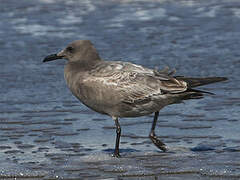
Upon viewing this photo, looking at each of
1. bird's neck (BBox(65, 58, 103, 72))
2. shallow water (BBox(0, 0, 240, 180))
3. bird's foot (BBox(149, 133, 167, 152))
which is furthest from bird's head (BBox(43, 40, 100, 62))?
bird's foot (BBox(149, 133, 167, 152))

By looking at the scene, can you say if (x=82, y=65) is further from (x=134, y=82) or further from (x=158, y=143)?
(x=158, y=143)

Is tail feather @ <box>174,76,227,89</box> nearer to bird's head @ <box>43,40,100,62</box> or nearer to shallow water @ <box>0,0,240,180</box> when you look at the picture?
shallow water @ <box>0,0,240,180</box>

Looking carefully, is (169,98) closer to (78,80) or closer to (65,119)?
(78,80)

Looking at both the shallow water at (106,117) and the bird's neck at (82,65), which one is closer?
the shallow water at (106,117)

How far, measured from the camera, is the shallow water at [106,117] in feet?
20.2

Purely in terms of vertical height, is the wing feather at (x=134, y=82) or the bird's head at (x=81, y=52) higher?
the bird's head at (x=81, y=52)

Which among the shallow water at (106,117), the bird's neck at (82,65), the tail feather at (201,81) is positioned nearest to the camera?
the shallow water at (106,117)

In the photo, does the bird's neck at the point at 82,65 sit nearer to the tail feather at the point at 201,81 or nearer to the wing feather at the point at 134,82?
the wing feather at the point at 134,82

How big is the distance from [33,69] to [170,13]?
Answer: 172 inches

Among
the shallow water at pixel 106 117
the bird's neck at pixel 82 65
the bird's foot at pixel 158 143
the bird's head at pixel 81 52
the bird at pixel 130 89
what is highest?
the bird's head at pixel 81 52

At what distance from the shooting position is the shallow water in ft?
20.2

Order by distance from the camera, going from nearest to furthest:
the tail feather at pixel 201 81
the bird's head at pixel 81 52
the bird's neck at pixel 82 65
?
the tail feather at pixel 201 81, the bird's neck at pixel 82 65, the bird's head at pixel 81 52

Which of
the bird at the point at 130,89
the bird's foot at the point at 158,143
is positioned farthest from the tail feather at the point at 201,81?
the bird's foot at the point at 158,143

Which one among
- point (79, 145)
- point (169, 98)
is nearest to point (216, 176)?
point (169, 98)
